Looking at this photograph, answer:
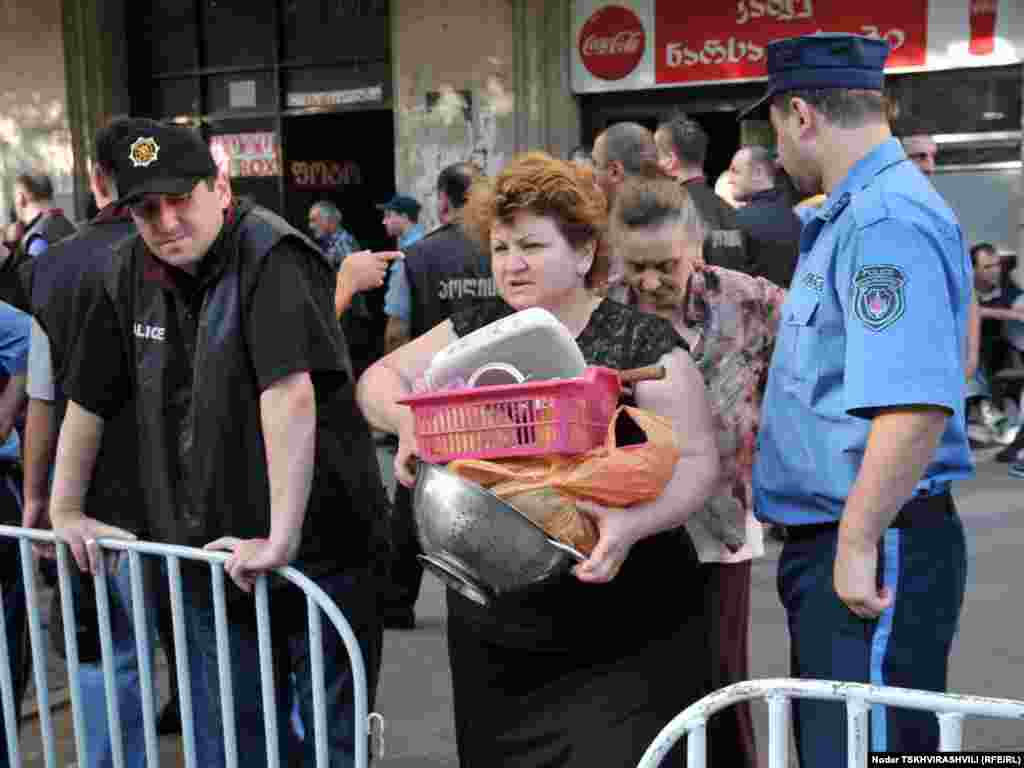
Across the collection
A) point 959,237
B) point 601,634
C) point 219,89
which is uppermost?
point 219,89

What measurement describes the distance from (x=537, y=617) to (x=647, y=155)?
297 cm

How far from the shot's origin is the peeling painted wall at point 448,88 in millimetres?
13258

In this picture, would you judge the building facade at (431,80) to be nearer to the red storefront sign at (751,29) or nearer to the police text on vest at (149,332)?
the red storefront sign at (751,29)

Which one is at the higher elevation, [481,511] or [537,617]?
[481,511]

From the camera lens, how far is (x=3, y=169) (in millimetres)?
16172

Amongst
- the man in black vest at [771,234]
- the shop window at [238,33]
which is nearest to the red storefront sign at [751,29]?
the shop window at [238,33]

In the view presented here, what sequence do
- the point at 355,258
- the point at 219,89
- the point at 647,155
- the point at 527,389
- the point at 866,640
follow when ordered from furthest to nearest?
the point at 219,89
the point at 647,155
the point at 355,258
the point at 866,640
the point at 527,389

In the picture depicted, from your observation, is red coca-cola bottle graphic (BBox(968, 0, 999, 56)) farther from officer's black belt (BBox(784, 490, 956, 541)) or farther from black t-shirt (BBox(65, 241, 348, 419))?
officer's black belt (BBox(784, 490, 956, 541))

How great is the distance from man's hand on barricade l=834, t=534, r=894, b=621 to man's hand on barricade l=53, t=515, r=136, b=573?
162cm

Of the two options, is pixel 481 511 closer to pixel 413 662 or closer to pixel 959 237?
pixel 959 237

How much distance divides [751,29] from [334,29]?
4.84 metres

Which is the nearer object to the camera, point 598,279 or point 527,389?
point 527,389

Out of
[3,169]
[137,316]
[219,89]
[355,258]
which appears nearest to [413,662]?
[355,258]

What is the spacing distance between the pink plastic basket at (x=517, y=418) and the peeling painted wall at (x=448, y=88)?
10.8 metres
